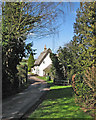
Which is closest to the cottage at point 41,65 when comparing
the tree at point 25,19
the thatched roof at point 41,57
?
the thatched roof at point 41,57

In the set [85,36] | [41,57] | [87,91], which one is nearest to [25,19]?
[41,57]

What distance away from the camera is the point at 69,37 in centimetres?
326

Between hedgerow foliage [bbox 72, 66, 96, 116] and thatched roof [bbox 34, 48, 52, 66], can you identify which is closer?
hedgerow foliage [bbox 72, 66, 96, 116]

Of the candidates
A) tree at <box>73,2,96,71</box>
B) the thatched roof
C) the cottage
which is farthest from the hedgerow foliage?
the thatched roof

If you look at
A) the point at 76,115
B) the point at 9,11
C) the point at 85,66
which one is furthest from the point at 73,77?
the point at 9,11

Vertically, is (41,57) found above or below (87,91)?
above

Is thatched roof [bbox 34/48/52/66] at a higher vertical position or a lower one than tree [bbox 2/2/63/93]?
lower

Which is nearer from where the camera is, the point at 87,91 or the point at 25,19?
the point at 87,91

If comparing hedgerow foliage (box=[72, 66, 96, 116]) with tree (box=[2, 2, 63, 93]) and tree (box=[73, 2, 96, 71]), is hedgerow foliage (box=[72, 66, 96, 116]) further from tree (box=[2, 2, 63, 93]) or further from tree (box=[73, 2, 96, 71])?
tree (box=[2, 2, 63, 93])

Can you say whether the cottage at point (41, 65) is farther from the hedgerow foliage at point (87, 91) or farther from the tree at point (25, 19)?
the hedgerow foliage at point (87, 91)

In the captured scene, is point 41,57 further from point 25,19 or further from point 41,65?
point 25,19

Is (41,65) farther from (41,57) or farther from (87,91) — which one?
(87,91)

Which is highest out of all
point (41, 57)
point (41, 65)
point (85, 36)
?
point (85, 36)

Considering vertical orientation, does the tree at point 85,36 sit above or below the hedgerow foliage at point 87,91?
above
